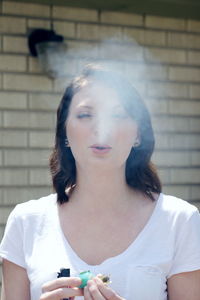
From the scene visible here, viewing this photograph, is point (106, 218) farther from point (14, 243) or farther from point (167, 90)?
point (167, 90)

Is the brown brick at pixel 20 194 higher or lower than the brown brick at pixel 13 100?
lower

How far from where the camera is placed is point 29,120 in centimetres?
486

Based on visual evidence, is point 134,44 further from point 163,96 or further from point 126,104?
point 126,104

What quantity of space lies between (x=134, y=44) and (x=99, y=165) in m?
2.82

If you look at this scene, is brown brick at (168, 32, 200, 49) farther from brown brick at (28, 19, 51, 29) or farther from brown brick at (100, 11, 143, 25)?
brown brick at (28, 19, 51, 29)

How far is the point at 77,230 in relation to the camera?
2496 millimetres

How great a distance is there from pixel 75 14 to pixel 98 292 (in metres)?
3.14

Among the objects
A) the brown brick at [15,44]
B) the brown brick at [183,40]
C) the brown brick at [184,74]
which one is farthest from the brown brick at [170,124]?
the brown brick at [15,44]

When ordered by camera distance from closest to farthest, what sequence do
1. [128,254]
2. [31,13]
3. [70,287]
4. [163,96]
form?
[70,287], [128,254], [31,13], [163,96]

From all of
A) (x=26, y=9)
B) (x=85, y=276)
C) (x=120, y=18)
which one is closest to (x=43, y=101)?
(x=26, y=9)

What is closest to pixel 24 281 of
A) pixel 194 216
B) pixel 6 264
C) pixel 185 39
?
pixel 6 264

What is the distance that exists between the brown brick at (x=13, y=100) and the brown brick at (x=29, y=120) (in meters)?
0.05

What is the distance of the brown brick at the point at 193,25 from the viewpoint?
5.30 meters

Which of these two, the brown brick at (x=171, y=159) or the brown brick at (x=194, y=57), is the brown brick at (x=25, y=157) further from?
the brown brick at (x=194, y=57)
